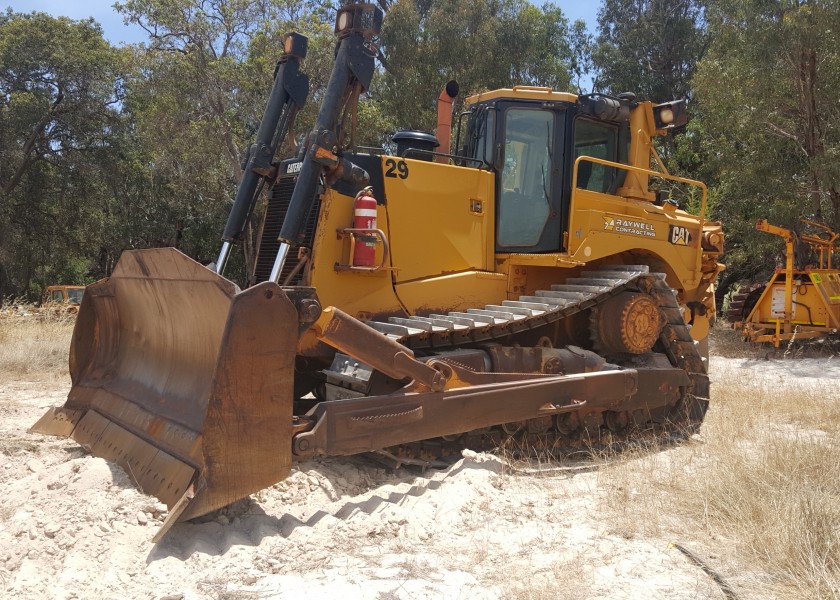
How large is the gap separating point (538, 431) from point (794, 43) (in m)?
12.0

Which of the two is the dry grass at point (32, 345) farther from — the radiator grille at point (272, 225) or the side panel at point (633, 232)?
the side panel at point (633, 232)

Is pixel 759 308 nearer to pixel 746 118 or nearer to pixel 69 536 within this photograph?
pixel 746 118

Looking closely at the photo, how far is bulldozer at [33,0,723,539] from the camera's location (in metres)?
4.00

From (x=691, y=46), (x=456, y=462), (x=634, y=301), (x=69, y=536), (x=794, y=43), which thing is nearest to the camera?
(x=69, y=536)

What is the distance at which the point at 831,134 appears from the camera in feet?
46.6

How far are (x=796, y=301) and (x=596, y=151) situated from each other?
30.8 ft

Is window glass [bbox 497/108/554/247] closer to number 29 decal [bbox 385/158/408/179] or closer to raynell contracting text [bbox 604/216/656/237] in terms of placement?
raynell contracting text [bbox 604/216/656/237]

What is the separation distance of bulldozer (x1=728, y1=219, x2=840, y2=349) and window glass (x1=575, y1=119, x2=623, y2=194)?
7709mm

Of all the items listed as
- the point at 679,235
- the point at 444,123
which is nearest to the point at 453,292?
the point at 444,123

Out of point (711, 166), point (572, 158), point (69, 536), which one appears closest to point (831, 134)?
point (711, 166)

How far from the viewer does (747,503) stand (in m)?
4.12

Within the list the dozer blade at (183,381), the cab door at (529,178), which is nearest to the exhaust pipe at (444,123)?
the cab door at (529,178)

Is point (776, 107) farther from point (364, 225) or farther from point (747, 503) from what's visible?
point (747, 503)

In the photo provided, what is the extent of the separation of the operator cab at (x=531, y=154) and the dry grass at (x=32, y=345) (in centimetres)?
639
